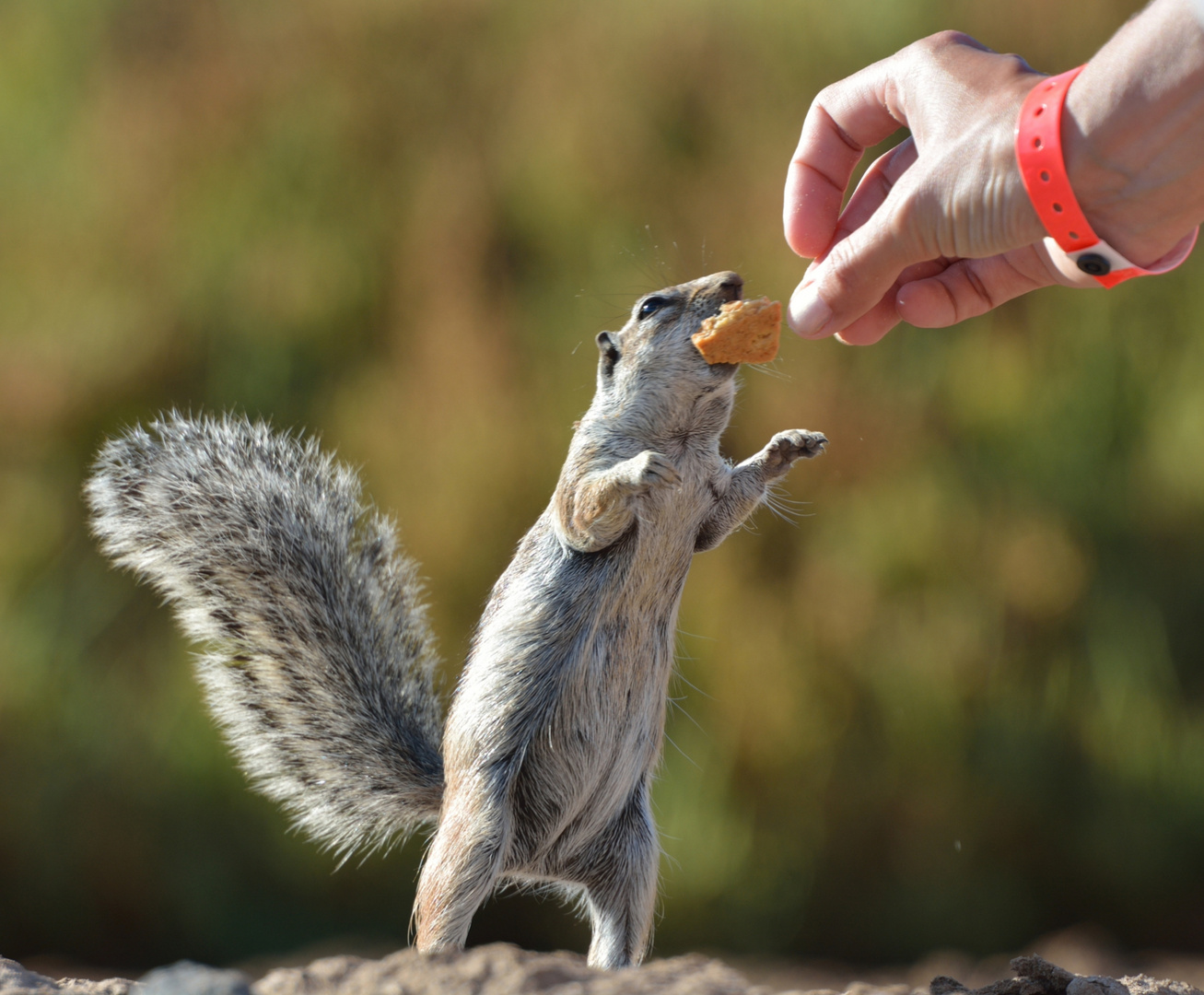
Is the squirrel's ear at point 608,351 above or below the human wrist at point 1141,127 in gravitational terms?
below

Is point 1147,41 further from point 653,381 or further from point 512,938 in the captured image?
point 512,938

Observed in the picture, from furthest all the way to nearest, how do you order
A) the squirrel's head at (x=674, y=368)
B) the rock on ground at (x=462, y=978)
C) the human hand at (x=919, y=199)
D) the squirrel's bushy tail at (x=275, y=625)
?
the squirrel's bushy tail at (x=275, y=625), the squirrel's head at (x=674, y=368), the human hand at (x=919, y=199), the rock on ground at (x=462, y=978)

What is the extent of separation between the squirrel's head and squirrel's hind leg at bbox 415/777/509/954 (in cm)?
62

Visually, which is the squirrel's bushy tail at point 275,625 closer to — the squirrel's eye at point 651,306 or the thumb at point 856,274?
the squirrel's eye at point 651,306

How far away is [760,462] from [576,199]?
1.60m

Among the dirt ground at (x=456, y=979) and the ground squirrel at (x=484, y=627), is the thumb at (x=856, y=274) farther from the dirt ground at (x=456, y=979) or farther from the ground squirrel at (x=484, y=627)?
the dirt ground at (x=456, y=979)

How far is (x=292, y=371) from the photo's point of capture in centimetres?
304

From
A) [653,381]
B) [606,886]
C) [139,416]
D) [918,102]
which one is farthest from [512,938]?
[918,102]

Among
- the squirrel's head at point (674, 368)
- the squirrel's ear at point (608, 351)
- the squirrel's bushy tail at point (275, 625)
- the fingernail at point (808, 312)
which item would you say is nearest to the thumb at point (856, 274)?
the fingernail at point (808, 312)

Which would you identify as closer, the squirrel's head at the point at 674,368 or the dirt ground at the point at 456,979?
the dirt ground at the point at 456,979

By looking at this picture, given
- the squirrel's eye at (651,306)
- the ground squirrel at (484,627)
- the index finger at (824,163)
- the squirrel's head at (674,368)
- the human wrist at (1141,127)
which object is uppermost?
the index finger at (824,163)

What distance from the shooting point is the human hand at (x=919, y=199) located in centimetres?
130

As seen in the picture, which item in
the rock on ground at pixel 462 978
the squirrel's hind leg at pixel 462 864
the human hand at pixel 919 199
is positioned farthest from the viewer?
the squirrel's hind leg at pixel 462 864

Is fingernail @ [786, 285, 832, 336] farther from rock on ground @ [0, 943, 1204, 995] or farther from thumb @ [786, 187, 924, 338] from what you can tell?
rock on ground @ [0, 943, 1204, 995]
